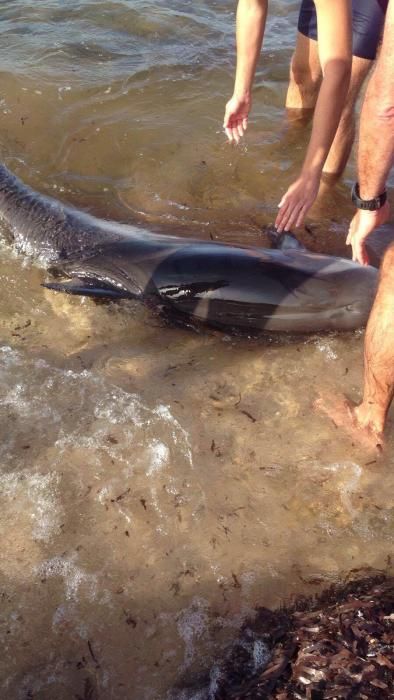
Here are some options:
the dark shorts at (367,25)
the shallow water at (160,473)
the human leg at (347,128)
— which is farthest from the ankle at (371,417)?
the dark shorts at (367,25)

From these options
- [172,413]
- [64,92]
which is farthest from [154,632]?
[64,92]

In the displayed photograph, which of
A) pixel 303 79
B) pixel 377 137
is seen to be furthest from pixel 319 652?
pixel 303 79

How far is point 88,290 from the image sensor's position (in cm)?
391

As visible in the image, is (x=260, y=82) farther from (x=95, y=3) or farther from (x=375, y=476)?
(x=375, y=476)

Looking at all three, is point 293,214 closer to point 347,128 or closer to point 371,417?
point 371,417

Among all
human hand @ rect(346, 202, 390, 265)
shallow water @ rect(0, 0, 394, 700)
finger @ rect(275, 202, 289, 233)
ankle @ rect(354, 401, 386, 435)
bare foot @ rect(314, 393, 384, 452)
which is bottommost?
shallow water @ rect(0, 0, 394, 700)

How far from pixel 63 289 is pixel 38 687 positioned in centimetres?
234

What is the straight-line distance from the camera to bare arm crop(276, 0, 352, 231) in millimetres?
3318

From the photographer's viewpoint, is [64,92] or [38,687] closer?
[38,687]

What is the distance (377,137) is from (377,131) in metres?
0.03

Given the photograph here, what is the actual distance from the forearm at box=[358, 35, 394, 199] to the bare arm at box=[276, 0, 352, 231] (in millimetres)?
474

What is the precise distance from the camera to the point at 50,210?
470cm

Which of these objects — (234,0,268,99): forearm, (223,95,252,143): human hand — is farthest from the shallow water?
(234,0,268,99): forearm

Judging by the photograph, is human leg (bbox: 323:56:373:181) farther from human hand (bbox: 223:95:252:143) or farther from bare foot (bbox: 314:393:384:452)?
bare foot (bbox: 314:393:384:452)
